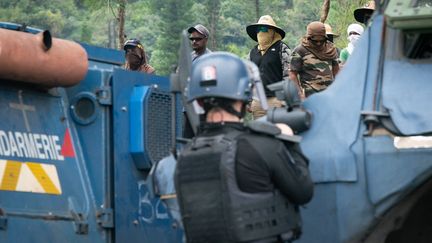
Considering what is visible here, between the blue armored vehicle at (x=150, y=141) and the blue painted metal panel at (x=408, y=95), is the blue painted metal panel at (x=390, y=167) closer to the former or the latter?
the blue armored vehicle at (x=150, y=141)

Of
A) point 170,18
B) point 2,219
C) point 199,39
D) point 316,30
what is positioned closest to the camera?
point 2,219

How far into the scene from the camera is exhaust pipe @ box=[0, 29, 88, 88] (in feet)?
18.6

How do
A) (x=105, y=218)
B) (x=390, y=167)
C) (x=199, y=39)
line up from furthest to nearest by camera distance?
(x=199, y=39), (x=105, y=218), (x=390, y=167)

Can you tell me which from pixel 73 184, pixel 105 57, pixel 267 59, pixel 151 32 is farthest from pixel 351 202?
pixel 151 32

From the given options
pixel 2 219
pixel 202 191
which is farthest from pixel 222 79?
pixel 2 219

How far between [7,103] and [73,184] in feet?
1.98

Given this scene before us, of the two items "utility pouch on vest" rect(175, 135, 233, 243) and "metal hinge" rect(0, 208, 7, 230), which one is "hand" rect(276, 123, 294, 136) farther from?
"metal hinge" rect(0, 208, 7, 230)

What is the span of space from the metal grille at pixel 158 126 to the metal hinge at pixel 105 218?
44 centimetres

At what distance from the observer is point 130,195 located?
6.41 m

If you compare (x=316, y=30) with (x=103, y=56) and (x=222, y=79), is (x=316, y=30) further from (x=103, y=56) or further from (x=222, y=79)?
(x=222, y=79)

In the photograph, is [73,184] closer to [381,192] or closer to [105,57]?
[105,57]

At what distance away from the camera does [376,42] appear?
17.3 ft

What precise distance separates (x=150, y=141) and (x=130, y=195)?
344 mm

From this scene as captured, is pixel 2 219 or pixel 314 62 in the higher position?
pixel 314 62
